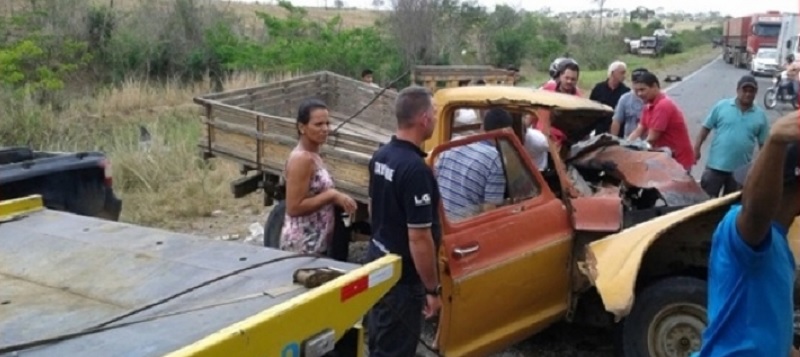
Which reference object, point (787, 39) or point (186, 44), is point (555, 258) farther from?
point (787, 39)

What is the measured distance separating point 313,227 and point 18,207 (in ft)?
4.76

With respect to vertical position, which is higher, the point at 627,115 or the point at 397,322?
the point at 627,115

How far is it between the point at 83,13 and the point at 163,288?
962 inches

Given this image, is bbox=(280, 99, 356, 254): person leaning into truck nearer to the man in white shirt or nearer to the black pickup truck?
the man in white shirt

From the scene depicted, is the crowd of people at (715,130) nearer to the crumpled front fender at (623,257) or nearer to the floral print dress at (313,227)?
the crumpled front fender at (623,257)

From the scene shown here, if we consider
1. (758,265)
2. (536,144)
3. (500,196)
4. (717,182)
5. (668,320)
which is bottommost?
(668,320)

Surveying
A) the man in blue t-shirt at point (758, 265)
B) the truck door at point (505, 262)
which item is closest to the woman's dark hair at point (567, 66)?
the truck door at point (505, 262)

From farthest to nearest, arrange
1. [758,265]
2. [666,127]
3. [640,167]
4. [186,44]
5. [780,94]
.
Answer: [186,44] < [780,94] < [666,127] < [640,167] < [758,265]

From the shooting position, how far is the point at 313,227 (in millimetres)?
4578

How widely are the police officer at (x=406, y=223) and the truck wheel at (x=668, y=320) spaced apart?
1.51 m

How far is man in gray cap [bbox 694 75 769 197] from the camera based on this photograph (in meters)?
7.44

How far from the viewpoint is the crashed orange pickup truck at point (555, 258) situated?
458cm

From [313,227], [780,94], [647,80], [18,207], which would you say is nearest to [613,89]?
[647,80]

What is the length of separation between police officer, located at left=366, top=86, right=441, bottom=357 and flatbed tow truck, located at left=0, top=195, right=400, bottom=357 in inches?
24.1
